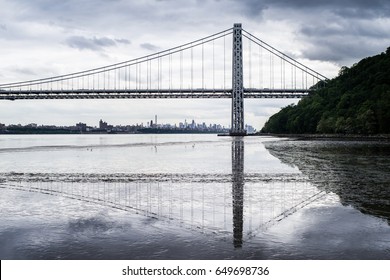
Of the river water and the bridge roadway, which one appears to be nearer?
the river water

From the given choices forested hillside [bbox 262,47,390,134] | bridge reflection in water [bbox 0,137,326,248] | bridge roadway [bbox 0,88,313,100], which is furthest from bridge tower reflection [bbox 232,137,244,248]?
bridge roadway [bbox 0,88,313,100]

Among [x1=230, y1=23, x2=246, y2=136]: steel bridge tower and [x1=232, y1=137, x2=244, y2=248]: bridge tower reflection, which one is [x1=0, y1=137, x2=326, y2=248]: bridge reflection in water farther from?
[x1=230, y1=23, x2=246, y2=136]: steel bridge tower

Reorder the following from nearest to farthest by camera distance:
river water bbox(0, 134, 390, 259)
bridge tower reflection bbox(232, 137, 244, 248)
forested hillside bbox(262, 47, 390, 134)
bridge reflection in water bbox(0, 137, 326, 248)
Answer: river water bbox(0, 134, 390, 259), bridge tower reflection bbox(232, 137, 244, 248), bridge reflection in water bbox(0, 137, 326, 248), forested hillside bbox(262, 47, 390, 134)

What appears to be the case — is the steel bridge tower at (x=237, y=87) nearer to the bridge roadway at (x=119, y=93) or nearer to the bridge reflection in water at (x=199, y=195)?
the bridge roadway at (x=119, y=93)

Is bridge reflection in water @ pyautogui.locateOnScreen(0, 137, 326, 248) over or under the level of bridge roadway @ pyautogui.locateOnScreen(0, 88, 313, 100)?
under

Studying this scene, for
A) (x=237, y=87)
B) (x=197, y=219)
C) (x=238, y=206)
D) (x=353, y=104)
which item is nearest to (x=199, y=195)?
(x=238, y=206)
